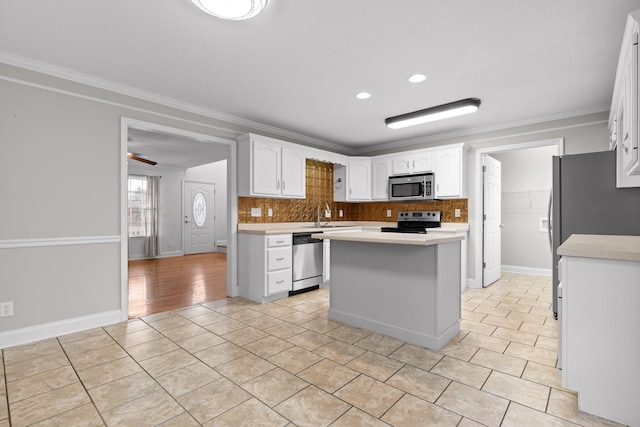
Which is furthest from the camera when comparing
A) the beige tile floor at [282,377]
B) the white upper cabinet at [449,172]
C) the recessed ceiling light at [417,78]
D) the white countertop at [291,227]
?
the white upper cabinet at [449,172]

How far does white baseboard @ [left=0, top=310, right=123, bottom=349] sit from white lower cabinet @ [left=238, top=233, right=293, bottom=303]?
4.72ft

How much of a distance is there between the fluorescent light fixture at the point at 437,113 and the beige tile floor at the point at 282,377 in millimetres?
2322

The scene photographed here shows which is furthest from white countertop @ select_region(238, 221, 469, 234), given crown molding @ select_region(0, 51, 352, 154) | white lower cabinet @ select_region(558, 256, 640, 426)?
white lower cabinet @ select_region(558, 256, 640, 426)

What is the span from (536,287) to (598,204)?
2.44 m

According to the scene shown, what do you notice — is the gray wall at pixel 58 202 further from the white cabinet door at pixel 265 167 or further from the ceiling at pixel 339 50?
the white cabinet door at pixel 265 167

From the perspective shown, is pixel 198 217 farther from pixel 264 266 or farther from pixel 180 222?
pixel 264 266

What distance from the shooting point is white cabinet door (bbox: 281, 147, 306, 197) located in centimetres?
461

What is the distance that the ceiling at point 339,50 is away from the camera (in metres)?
2.07

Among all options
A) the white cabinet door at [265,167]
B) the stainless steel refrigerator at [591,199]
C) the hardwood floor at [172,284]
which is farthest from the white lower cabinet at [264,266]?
the stainless steel refrigerator at [591,199]

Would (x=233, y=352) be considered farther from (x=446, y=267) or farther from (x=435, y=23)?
(x=435, y=23)

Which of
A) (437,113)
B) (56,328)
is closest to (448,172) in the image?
(437,113)

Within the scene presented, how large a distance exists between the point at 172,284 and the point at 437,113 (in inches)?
180

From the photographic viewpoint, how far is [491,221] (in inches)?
198

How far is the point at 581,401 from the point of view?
1.76m
